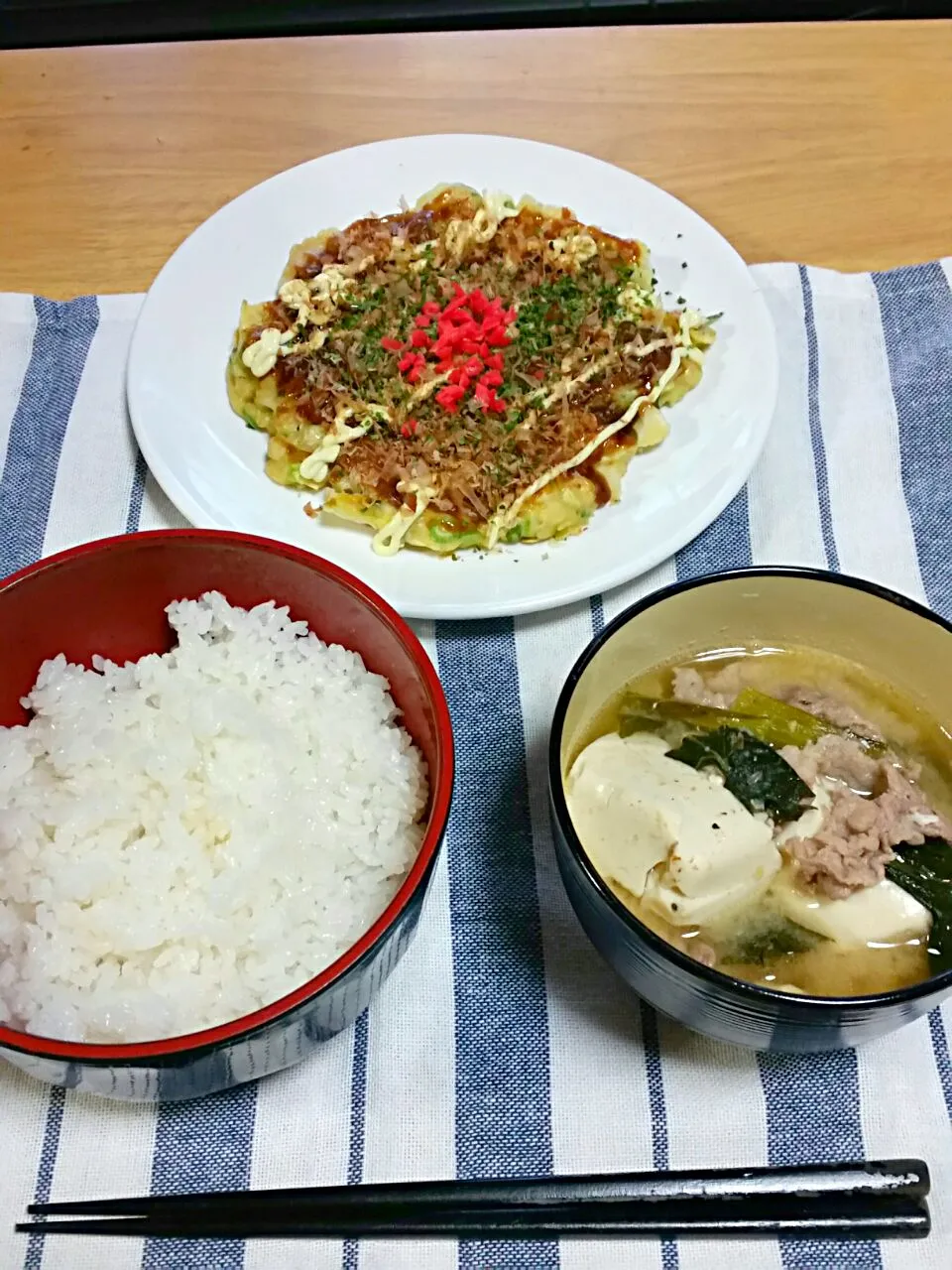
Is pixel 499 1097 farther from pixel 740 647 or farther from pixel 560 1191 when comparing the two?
pixel 740 647

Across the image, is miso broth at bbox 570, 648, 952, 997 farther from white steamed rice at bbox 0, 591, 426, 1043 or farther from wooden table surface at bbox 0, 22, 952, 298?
wooden table surface at bbox 0, 22, 952, 298

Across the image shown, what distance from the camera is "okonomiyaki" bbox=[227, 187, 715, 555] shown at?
1778mm

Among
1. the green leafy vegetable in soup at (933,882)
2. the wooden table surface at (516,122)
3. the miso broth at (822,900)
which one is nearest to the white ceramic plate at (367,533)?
the wooden table surface at (516,122)

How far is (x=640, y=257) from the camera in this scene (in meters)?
2.09

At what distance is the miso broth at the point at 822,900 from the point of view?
118 centimetres

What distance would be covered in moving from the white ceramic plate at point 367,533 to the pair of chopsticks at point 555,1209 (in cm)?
79

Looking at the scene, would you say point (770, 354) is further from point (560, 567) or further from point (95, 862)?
point (95, 862)

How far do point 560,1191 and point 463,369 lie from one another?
1.37m

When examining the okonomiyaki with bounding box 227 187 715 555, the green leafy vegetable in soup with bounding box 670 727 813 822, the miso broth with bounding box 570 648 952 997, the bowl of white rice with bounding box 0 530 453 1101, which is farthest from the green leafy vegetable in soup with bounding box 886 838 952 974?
the okonomiyaki with bounding box 227 187 715 555

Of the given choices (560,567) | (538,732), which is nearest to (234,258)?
(560,567)

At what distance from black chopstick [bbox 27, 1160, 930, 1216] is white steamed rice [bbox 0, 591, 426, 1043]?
0.69 feet

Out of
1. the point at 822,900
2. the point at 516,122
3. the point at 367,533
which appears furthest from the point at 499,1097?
the point at 516,122

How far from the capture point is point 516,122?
8.17ft

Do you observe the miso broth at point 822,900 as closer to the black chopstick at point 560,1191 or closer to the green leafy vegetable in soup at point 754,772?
the green leafy vegetable in soup at point 754,772
